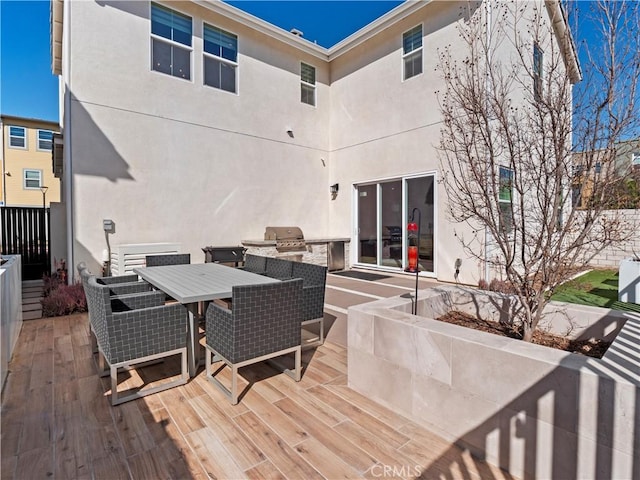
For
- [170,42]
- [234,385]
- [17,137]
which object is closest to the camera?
[234,385]

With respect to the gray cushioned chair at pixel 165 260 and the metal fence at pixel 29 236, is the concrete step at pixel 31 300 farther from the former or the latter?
the gray cushioned chair at pixel 165 260

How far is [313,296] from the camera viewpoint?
3.94 m

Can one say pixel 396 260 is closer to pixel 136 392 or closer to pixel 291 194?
pixel 291 194

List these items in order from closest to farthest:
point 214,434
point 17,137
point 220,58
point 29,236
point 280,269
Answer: point 214,434 < point 280,269 < point 29,236 < point 220,58 < point 17,137

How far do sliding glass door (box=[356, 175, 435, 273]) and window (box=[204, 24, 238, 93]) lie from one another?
170 inches

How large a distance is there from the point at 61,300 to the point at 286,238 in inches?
180

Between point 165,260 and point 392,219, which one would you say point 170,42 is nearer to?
point 165,260

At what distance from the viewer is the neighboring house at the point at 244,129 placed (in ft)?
21.2

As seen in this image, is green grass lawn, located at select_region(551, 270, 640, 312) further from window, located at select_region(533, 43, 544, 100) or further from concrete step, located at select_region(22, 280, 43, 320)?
concrete step, located at select_region(22, 280, 43, 320)

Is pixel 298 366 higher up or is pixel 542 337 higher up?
pixel 542 337

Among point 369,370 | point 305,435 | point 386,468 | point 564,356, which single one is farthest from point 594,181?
point 305,435

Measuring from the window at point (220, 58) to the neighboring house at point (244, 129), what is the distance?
27 mm

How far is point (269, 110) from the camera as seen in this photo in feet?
29.1

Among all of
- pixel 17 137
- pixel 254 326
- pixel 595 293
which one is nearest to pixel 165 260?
pixel 254 326
